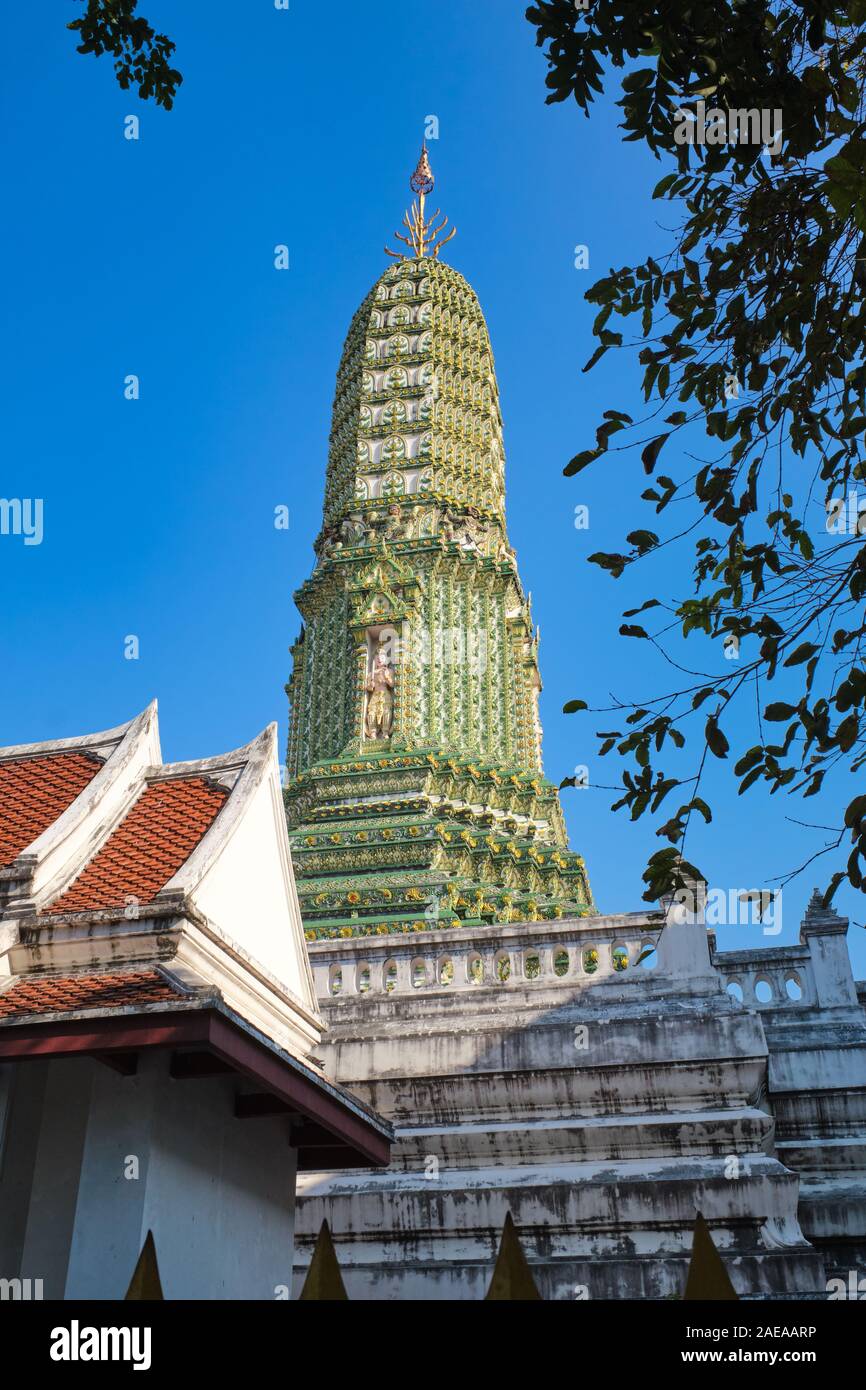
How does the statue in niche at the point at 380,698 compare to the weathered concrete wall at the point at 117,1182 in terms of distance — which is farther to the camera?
the statue in niche at the point at 380,698

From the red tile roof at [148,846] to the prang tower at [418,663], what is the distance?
945 centimetres

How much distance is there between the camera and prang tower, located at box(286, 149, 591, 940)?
21.1 meters

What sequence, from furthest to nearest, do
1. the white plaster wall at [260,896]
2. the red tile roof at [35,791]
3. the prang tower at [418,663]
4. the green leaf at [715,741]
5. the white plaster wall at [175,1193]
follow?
the prang tower at [418,663]
the red tile roof at [35,791]
the white plaster wall at [260,896]
the white plaster wall at [175,1193]
the green leaf at [715,741]

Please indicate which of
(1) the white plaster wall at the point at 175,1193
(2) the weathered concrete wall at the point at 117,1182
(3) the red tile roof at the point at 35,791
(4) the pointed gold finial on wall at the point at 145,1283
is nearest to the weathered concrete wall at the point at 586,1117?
(1) the white plaster wall at the point at 175,1193

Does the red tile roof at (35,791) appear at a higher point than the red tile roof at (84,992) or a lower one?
higher

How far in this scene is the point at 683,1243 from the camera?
10016 mm

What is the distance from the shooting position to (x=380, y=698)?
24234mm

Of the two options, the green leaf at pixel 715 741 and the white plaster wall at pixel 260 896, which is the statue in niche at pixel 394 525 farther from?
the green leaf at pixel 715 741

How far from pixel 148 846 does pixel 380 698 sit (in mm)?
15020

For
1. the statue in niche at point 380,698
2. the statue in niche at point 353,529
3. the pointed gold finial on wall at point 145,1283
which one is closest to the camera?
the pointed gold finial on wall at point 145,1283

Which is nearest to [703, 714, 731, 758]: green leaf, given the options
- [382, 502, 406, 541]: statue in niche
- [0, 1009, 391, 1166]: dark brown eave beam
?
[0, 1009, 391, 1166]: dark brown eave beam

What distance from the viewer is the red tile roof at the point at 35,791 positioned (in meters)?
9.40
